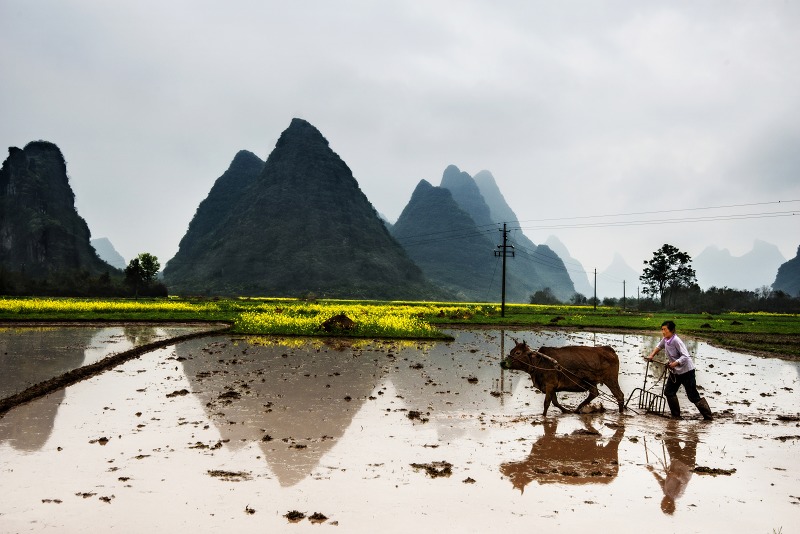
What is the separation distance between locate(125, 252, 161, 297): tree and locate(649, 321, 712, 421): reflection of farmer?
79492 mm

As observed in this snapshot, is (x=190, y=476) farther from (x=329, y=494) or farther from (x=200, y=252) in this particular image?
(x=200, y=252)

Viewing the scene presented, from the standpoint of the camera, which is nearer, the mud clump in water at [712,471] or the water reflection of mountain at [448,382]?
the mud clump in water at [712,471]

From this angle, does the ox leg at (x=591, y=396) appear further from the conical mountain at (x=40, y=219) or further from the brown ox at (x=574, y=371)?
the conical mountain at (x=40, y=219)

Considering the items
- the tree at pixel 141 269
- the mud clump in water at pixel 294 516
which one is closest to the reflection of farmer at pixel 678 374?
the mud clump in water at pixel 294 516

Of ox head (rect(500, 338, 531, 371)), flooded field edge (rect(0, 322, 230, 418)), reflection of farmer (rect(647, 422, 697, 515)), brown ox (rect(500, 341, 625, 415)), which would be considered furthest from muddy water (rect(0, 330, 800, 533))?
ox head (rect(500, 338, 531, 371))

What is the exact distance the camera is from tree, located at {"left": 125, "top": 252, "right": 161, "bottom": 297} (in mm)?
76438

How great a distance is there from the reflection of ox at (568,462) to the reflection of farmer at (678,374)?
2.07 meters

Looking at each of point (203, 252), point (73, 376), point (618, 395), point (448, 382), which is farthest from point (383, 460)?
point (203, 252)

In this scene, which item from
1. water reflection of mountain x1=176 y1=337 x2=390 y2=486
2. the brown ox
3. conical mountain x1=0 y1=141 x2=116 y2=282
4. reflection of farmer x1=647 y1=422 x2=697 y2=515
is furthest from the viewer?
conical mountain x1=0 y1=141 x2=116 y2=282

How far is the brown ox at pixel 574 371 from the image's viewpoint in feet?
33.2

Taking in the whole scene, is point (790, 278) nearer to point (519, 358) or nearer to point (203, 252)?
point (203, 252)

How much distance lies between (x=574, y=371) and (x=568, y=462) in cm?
341

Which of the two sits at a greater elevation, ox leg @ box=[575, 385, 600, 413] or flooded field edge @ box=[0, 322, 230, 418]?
ox leg @ box=[575, 385, 600, 413]

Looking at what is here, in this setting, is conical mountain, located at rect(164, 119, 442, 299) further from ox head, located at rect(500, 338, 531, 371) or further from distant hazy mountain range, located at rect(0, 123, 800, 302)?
ox head, located at rect(500, 338, 531, 371)
